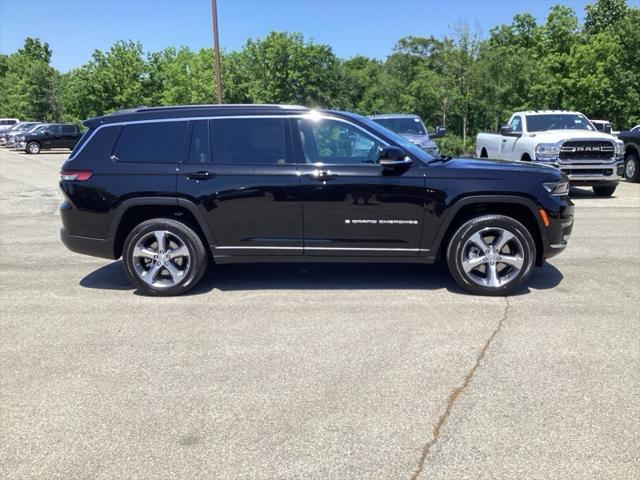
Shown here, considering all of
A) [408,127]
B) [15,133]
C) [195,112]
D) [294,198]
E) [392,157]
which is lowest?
[294,198]

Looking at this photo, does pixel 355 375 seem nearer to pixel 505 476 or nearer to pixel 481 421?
pixel 481 421

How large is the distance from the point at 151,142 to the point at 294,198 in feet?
5.10

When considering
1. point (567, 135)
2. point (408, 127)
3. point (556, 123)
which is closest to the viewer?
point (567, 135)

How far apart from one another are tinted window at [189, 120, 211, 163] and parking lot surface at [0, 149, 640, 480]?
1381 millimetres

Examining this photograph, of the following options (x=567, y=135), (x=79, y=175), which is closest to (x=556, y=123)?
(x=567, y=135)

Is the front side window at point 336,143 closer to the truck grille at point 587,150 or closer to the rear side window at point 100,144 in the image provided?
the rear side window at point 100,144

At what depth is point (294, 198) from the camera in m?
5.55

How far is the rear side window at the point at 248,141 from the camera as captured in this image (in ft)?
18.5

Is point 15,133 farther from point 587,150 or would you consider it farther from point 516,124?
point 587,150

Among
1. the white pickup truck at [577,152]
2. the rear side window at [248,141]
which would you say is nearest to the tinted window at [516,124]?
the white pickup truck at [577,152]

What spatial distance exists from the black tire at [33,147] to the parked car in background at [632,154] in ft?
110

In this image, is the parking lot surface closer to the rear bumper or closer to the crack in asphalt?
the crack in asphalt

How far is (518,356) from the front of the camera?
4176 mm

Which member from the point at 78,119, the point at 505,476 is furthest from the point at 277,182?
the point at 78,119
